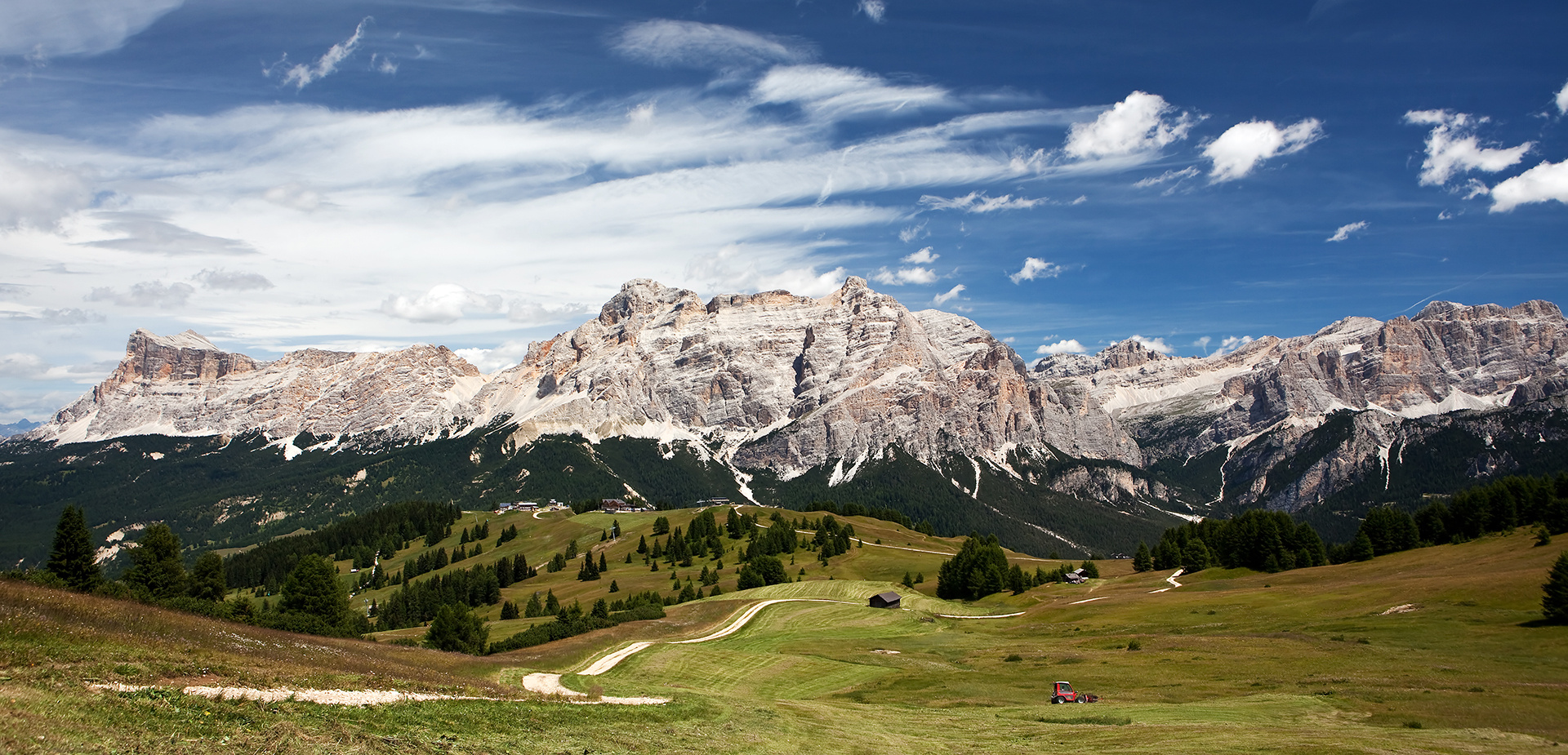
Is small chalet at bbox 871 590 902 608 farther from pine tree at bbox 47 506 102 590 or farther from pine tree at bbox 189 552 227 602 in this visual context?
pine tree at bbox 47 506 102 590

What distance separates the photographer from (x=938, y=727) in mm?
39250

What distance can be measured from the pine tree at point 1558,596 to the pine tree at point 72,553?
3907 inches

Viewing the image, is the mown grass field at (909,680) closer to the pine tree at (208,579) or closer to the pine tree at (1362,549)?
the pine tree at (1362,549)

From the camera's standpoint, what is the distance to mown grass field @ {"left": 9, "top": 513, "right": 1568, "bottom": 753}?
2412 centimetres

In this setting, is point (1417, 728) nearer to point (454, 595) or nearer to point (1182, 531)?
point (1182, 531)

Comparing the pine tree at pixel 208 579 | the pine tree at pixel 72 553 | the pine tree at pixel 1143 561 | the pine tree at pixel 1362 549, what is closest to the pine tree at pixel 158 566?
the pine tree at pixel 208 579

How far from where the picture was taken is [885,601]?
10525 centimetres

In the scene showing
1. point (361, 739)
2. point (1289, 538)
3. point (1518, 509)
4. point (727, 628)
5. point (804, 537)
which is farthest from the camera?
point (804, 537)

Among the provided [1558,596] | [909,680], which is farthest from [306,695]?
[1558,596]

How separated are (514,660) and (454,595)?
316ft

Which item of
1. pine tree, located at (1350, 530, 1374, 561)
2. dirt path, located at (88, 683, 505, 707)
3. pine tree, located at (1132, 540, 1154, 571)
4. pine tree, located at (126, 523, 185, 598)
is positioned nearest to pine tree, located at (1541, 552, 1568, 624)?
pine tree, located at (1350, 530, 1374, 561)

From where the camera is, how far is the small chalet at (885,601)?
104562mm

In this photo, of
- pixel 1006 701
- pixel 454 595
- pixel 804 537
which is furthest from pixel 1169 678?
pixel 804 537

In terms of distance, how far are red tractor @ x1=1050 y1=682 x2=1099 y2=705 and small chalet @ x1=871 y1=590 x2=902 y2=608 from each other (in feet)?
192
